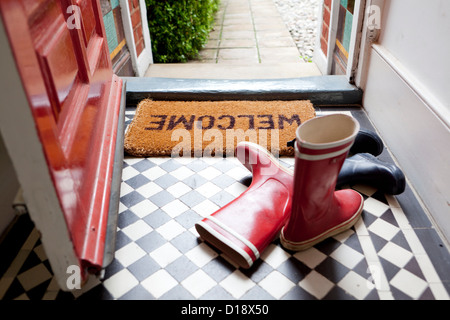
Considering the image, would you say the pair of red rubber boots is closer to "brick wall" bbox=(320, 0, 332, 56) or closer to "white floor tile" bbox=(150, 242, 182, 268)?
"white floor tile" bbox=(150, 242, 182, 268)

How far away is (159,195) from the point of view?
5.32ft

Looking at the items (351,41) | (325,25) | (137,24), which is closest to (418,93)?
(351,41)

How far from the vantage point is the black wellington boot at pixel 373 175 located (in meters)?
1.52

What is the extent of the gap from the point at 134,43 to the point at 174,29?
757 millimetres

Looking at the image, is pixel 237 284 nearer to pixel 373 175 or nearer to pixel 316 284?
pixel 316 284

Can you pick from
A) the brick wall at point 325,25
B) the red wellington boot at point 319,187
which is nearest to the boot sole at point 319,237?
the red wellington boot at point 319,187

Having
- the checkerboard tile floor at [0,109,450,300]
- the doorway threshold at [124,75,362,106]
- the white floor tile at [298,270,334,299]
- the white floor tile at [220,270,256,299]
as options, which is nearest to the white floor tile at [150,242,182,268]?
the checkerboard tile floor at [0,109,450,300]

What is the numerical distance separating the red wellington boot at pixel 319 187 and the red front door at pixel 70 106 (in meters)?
0.65

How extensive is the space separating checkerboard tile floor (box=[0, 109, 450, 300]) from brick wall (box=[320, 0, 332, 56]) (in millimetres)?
1700

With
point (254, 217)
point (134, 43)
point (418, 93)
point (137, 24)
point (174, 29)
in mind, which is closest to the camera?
point (254, 217)

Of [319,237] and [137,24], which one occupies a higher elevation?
[137,24]

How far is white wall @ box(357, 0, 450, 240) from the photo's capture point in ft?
4.60

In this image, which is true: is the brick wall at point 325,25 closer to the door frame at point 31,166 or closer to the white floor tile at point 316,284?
the white floor tile at point 316,284

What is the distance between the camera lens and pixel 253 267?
1277 mm
